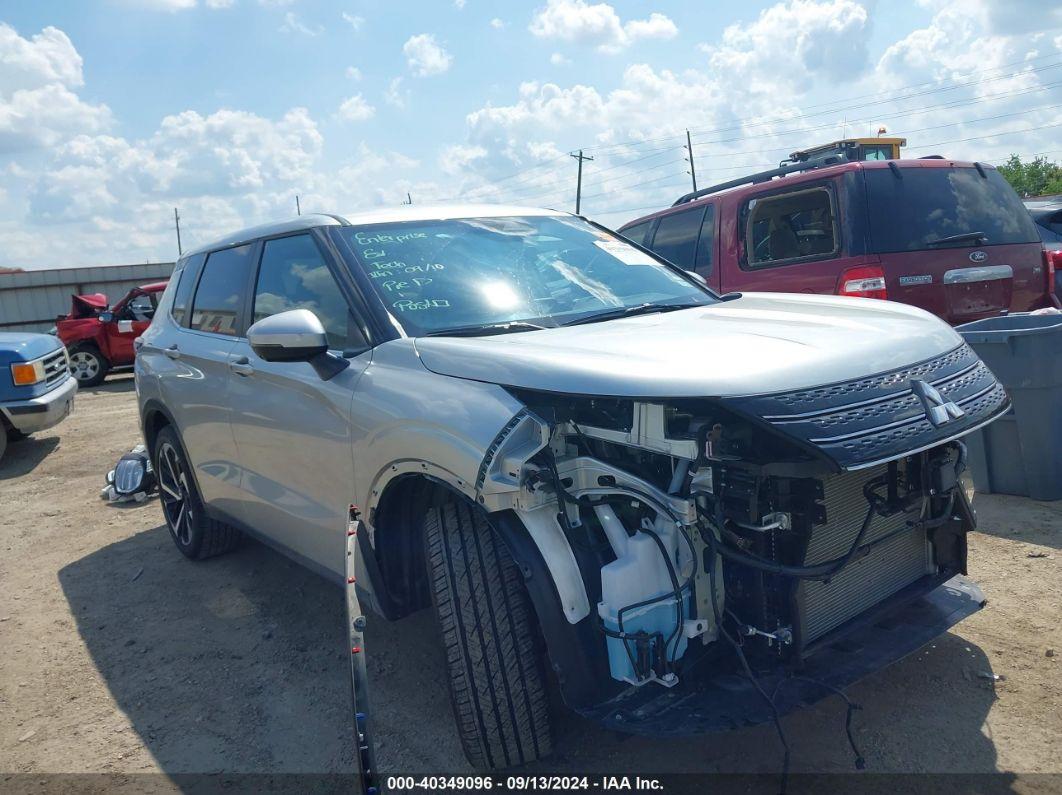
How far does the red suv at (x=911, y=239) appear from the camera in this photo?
558cm

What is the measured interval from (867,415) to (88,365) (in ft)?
51.3

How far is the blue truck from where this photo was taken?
813cm

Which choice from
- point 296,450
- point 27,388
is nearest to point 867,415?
point 296,450

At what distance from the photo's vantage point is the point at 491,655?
8.05 ft

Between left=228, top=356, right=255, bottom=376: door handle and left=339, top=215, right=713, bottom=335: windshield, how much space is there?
30.3 inches

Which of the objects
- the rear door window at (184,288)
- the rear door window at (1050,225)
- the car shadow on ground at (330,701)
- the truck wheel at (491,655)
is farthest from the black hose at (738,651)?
the rear door window at (1050,225)

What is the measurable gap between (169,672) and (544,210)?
268 cm

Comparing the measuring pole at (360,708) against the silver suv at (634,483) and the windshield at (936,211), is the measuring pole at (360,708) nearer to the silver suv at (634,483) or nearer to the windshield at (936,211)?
the silver suv at (634,483)

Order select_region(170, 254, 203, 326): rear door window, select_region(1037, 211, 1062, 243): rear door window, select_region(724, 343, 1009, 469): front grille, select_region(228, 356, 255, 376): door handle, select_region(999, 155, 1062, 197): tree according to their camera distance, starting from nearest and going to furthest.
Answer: select_region(724, 343, 1009, 469): front grille < select_region(228, 356, 255, 376): door handle < select_region(170, 254, 203, 326): rear door window < select_region(1037, 211, 1062, 243): rear door window < select_region(999, 155, 1062, 197): tree

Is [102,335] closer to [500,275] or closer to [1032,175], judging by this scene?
[500,275]

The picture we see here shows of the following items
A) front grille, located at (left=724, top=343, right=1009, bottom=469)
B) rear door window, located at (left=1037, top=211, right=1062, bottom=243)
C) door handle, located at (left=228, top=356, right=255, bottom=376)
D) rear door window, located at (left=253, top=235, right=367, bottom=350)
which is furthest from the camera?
rear door window, located at (left=1037, top=211, right=1062, bottom=243)

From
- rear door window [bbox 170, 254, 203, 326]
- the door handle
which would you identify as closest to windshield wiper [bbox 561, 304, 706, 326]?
the door handle

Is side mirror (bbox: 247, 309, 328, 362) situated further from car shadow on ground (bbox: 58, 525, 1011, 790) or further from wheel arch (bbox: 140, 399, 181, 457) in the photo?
wheel arch (bbox: 140, 399, 181, 457)

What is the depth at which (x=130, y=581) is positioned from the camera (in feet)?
15.7
